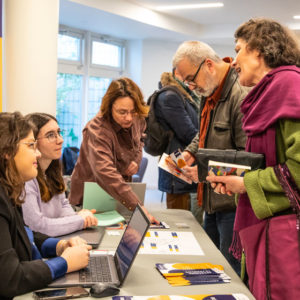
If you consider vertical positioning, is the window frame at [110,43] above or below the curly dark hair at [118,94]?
above

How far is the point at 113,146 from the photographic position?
2531 mm

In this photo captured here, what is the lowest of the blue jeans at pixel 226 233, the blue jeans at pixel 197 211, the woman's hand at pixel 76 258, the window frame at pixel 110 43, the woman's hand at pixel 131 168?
the blue jeans at pixel 197 211

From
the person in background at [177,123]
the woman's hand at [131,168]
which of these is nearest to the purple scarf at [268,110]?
the woman's hand at [131,168]

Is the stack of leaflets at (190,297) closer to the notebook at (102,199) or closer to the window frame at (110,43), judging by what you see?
the notebook at (102,199)

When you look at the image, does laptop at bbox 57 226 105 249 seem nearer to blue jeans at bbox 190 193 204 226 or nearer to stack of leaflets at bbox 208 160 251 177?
stack of leaflets at bbox 208 160 251 177

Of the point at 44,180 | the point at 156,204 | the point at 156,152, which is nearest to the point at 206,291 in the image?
the point at 44,180

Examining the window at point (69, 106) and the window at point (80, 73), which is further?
the window at point (69, 106)

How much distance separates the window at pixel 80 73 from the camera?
25.3 feet

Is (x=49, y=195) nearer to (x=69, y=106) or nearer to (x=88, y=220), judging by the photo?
(x=88, y=220)

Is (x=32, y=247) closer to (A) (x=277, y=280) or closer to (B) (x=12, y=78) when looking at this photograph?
(A) (x=277, y=280)

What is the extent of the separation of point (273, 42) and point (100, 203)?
53.6 inches

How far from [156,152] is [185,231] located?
1260mm

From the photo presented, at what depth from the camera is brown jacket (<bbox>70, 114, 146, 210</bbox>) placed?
2.41m

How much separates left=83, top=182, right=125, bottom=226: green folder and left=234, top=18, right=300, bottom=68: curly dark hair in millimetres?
1190
